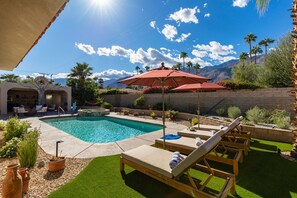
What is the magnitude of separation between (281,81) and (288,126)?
22.5 ft

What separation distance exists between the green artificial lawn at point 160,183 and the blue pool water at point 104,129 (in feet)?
16.2

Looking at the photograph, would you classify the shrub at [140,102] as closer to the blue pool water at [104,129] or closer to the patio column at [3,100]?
the blue pool water at [104,129]

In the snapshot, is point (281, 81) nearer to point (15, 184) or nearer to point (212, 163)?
point (212, 163)

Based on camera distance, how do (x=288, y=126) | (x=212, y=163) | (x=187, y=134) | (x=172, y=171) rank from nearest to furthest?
1. (x=172, y=171)
2. (x=212, y=163)
3. (x=187, y=134)
4. (x=288, y=126)

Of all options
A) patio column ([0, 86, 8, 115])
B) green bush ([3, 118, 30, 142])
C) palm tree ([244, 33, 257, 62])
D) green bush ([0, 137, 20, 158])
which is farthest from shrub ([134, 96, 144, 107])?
palm tree ([244, 33, 257, 62])

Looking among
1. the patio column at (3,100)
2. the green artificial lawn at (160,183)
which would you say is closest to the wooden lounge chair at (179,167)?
the green artificial lawn at (160,183)

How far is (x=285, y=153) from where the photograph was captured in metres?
5.29

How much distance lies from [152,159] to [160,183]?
2.04 ft

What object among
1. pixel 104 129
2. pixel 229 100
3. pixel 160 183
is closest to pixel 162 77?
pixel 160 183

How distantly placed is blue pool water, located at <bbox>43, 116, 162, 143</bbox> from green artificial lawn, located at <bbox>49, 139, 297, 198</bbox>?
16.2 feet

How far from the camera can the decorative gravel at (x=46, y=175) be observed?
11.2 feet

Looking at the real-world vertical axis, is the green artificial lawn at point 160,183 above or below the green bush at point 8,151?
below

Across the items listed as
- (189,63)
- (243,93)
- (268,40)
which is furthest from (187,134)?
(189,63)

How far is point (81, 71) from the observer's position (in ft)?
96.9
